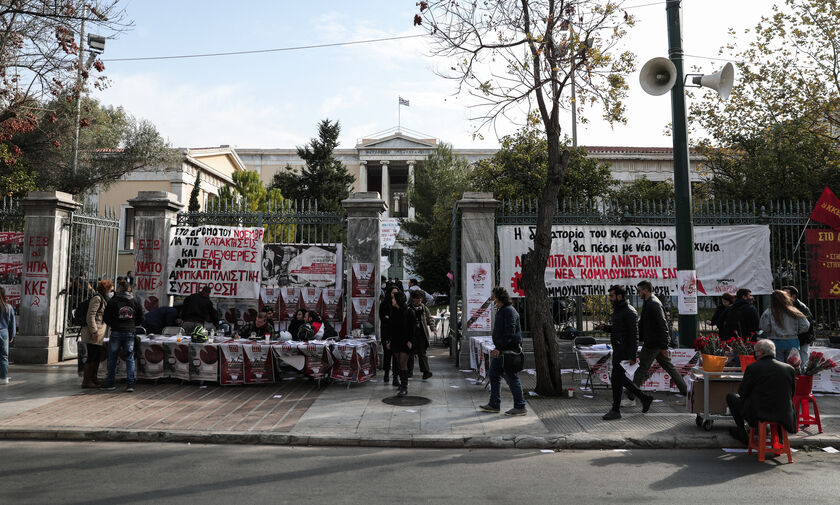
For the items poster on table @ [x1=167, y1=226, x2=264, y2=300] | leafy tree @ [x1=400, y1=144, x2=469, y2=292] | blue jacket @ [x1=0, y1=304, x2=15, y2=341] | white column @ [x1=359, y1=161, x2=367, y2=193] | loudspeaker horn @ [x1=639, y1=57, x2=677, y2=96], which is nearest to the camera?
loudspeaker horn @ [x1=639, y1=57, x2=677, y2=96]

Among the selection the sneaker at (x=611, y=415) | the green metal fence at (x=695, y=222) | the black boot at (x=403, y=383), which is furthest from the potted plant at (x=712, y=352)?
the black boot at (x=403, y=383)

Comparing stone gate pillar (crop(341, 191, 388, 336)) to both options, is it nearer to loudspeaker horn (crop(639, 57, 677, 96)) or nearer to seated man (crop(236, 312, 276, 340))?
seated man (crop(236, 312, 276, 340))

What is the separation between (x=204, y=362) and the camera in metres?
9.44

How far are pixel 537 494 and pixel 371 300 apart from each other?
7.09 meters

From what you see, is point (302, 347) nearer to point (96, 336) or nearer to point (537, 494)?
point (96, 336)

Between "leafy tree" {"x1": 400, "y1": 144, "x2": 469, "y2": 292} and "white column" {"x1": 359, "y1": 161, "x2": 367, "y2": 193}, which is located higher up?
"white column" {"x1": 359, "y1": 161, "x2": 367, "y2": 193}

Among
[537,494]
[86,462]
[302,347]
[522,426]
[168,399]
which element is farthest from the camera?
[302,347]

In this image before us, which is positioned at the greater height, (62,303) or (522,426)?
(62,303)

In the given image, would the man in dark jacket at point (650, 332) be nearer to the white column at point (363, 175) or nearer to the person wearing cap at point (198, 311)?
the person wearing cap at point (198, 311)

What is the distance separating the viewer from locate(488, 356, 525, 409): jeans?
7.78 metres

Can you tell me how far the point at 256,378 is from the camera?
944 cm

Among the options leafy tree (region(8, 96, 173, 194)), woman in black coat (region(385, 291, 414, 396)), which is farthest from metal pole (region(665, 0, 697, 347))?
leafy tree (region(8, 96, 173, 194))

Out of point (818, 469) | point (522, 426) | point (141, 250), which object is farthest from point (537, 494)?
point (141, 250)

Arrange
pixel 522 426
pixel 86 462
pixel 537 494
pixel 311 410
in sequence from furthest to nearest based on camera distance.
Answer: pixel 311 410 → pixel 522 426 → pixel 86 462 → pixel 537 494
